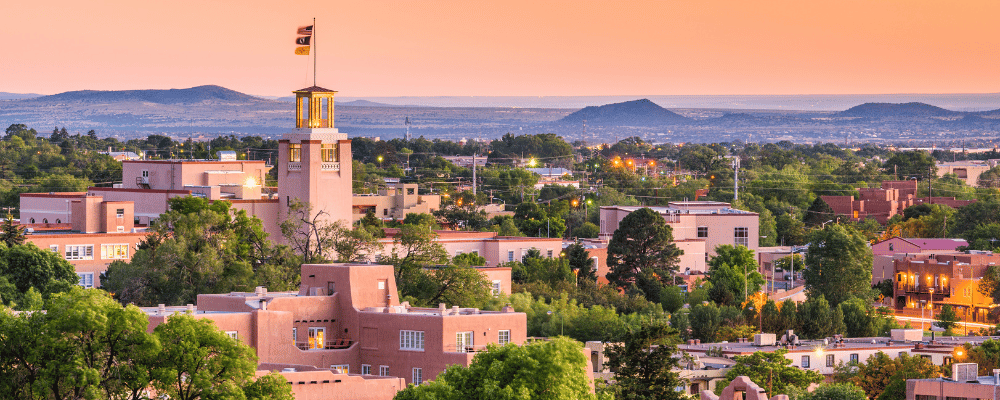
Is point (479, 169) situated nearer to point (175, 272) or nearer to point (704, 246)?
point (704, 246)

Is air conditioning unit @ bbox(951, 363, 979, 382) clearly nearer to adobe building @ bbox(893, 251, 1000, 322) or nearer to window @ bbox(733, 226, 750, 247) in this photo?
Answer: adobe building @ bbox(893, 251, 1000, 322)

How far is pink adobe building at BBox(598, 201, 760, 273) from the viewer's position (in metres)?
Result: 98.6

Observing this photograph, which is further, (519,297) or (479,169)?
(479,169)

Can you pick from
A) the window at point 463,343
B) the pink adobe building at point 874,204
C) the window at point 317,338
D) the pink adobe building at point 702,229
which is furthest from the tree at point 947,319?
the pink adobe building at point 874,204

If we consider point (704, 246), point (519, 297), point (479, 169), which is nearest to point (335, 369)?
point (519, 297)

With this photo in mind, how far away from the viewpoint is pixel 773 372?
57.9 m

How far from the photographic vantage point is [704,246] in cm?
9944

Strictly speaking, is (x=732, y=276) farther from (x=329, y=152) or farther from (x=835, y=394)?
(x=835, y=394)

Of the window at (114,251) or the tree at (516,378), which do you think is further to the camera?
the window at (114,251)

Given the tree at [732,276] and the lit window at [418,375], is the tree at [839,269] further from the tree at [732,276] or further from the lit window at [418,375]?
the lit window at [418,375]

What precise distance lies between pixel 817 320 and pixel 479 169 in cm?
10896

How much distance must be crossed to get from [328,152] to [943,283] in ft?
119

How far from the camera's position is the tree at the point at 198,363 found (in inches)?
1396

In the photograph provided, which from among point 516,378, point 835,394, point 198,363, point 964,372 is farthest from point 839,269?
point 198,363
